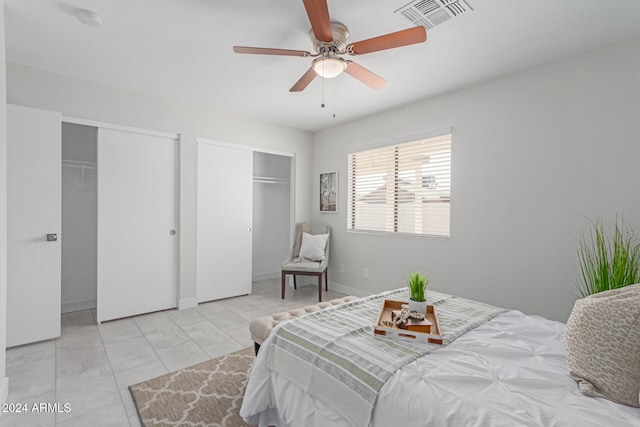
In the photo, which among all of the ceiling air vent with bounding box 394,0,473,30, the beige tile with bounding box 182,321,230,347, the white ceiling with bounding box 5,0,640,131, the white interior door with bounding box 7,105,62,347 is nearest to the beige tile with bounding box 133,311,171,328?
the beige tile with bounding box 182,321,230,347

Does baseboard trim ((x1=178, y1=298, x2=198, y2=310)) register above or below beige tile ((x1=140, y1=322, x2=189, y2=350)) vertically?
above

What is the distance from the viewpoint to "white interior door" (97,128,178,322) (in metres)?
3.25

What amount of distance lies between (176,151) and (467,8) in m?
3.28

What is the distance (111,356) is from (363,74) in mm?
3067

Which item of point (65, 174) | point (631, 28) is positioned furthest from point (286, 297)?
point (631, 28)

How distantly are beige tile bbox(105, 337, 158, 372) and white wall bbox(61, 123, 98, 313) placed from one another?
1.28 meters

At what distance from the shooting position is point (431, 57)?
2.54 m

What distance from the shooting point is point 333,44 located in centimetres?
203

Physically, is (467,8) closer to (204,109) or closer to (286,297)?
(204,109)

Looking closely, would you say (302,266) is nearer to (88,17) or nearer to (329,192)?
(329,192)

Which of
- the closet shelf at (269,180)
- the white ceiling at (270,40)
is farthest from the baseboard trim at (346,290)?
the white ceiling at (270,40)

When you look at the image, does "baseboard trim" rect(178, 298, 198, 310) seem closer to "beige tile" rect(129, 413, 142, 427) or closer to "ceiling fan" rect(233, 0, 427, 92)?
"beige tile" rect(129, 413, 142, 427)

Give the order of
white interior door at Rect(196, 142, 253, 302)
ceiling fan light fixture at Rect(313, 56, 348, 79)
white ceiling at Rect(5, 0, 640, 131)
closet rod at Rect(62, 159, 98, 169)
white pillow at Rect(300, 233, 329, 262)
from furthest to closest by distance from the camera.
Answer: white pillow at Rect(300, 233, 329, 262)
white interior door at Rect(196, 142, 253, 302)
closet rod at Rect(62, 159, 98, 169)
ceiling fan light fixture at Rect(313, 56, 348, 79)
white ceiling at Rect(5, 0, 640, 131)

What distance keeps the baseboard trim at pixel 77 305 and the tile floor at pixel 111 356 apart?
0.11 meters
